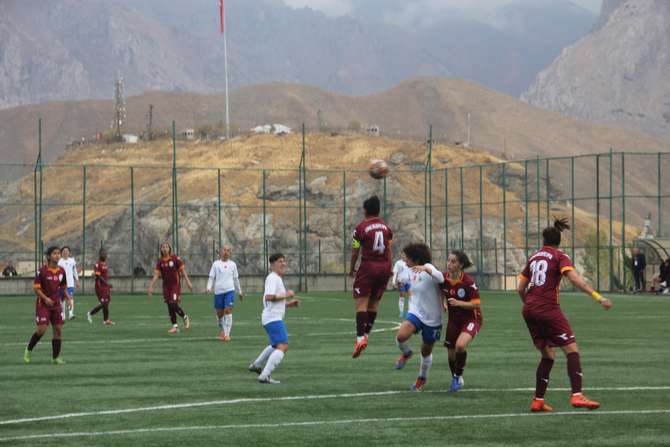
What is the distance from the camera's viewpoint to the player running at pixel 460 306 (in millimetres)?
15250

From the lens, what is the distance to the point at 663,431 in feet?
40.5

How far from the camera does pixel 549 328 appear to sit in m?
13.6

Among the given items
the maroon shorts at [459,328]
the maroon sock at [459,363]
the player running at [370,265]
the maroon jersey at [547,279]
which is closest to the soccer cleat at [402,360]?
the player running at [370,265]

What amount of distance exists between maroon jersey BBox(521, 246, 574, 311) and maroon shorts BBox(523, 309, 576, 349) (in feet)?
0.22

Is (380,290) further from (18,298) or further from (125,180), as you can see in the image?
(125,180)

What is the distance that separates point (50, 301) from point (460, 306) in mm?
7693

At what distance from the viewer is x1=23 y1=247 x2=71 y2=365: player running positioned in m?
20.2

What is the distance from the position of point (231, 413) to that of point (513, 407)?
315 cm

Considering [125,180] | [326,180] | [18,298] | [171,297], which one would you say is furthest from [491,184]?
[171,297]

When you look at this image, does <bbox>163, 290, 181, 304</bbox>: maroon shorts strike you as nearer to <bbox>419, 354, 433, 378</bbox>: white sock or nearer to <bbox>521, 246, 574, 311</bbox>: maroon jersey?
<bbox>419, 354, 433, 378</bbox>: white sock

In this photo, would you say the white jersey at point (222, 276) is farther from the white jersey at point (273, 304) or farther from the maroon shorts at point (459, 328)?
the maroon shorts at point (459, 328)

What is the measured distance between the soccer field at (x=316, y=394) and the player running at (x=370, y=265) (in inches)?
34.5

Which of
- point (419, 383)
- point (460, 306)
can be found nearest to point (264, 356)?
point (419, 383)

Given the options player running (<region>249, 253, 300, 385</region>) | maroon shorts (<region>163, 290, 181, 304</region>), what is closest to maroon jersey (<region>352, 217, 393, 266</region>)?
player running (<region>249, 253, 300, 385</region>)
